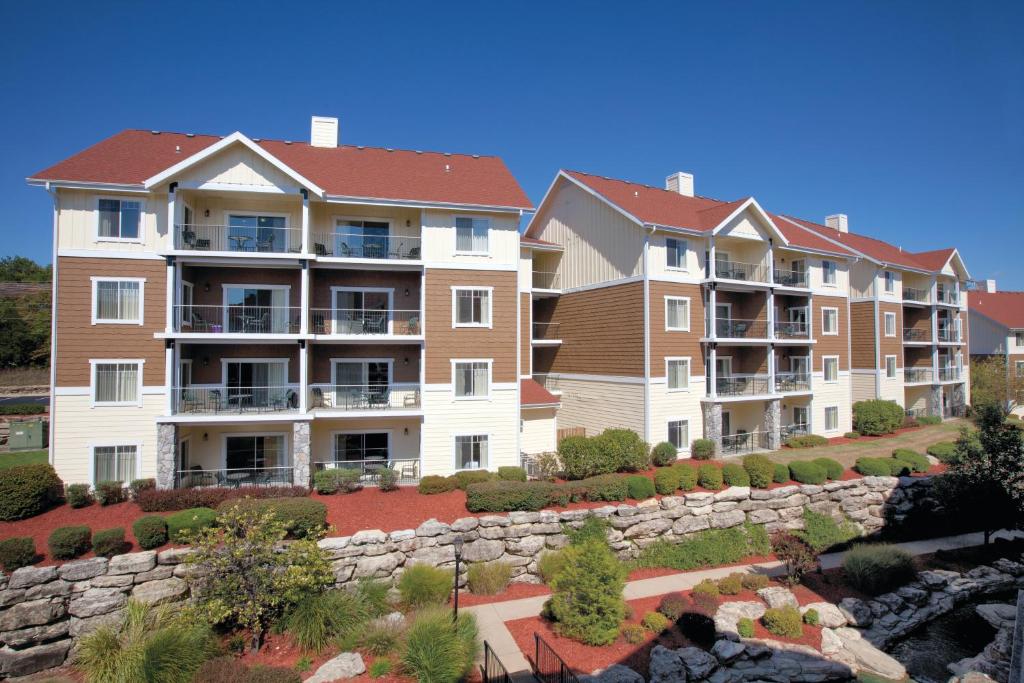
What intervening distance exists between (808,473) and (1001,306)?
4439cm

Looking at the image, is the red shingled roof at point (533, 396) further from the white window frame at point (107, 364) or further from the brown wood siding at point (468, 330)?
the white window frame at point (107, 364)

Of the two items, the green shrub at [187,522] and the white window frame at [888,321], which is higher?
the white window frame at [888,321]

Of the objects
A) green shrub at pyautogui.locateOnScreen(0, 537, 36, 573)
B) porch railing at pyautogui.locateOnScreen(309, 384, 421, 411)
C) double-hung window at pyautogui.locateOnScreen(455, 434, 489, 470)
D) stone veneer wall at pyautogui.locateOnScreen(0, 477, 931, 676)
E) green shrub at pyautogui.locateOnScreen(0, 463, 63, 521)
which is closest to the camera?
stone veneer wall at pyautogui.locateOnScreen(0, 477, 931, 676)

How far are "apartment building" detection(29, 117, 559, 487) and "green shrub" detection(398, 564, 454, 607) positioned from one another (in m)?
6.99

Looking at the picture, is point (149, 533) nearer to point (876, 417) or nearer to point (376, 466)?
point (376, 466)

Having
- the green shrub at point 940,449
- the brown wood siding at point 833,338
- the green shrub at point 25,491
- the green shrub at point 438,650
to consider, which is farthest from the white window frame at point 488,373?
the green shrub at point 940,449

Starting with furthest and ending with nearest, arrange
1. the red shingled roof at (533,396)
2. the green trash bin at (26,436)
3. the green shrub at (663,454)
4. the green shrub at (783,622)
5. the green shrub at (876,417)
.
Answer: the green shrub at (876,417)
the green trash bin at (26,436)
the red shingled roof at (533,396)
the green shrub at (663,454)
the green shrub at (783,622)

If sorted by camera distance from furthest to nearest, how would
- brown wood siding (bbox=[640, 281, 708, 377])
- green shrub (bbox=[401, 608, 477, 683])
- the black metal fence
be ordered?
brown wood siding (bbox=[640, 281, 708, 377]) → green shrub (bbox=[401, 608, 477, 683]) → the black metal fence

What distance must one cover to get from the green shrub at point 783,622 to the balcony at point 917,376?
105 ft

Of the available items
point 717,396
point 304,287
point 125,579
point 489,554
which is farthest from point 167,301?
point 717,396

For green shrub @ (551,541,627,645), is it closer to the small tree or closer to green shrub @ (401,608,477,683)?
green shrub @ (401,608,477,683)

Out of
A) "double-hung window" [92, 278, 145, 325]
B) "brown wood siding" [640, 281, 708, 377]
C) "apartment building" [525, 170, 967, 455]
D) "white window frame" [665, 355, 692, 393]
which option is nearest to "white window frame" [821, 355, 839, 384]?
"apartment building" [525, 170, 967, 455]

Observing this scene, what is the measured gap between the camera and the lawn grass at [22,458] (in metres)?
22.0

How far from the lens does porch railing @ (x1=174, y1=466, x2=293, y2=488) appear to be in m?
19.9
